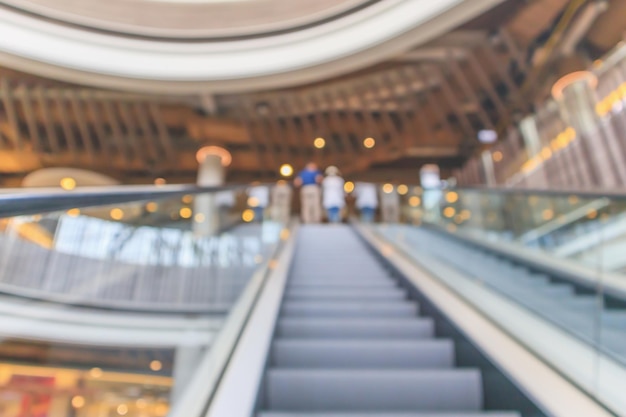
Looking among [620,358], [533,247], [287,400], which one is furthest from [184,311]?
[533,247]

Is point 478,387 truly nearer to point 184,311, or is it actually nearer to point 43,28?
point 184,311

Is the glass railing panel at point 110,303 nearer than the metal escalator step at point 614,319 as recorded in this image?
Answer: Yes

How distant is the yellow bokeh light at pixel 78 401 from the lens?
1360 millimetres

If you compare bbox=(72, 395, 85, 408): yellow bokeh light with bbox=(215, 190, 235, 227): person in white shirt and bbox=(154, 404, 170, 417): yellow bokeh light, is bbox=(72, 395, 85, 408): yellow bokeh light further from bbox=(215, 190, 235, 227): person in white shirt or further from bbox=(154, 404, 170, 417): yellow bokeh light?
bbox=(215, 190, 235, 227): person in white shirt

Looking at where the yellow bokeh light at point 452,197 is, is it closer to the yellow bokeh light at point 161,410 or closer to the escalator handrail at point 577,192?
the escalator handrail at point 577,192

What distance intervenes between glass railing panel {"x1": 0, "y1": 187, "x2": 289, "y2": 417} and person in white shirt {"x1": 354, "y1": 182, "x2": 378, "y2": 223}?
22.1ft

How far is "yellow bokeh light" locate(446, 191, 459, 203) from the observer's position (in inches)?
218

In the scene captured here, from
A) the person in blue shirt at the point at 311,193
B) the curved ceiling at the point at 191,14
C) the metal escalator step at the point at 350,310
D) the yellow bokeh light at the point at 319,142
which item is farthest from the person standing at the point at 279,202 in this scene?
the yellow bokeh light at the point at 319,142

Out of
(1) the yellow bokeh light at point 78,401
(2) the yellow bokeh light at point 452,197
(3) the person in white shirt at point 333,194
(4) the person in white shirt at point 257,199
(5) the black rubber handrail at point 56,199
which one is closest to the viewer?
(5) the black rubber handrail at point 56,199

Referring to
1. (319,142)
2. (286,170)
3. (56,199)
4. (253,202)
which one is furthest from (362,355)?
(286,170)

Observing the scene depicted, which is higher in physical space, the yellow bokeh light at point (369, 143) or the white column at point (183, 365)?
the yellow bokeh light at point (369, 143)

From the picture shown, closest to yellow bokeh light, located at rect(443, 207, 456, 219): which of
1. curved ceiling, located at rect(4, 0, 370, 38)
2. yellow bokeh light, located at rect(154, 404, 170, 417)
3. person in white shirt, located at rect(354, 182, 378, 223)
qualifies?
person in white shirt, located at rect(354, 182, 378, 223)

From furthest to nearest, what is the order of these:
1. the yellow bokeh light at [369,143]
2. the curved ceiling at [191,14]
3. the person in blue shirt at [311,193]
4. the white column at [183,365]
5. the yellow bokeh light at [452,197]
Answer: the yellow bokeh light at [369,143] → the person in blue shirt at [311,193] → the curved ceiling at [191,14] → the yellow bokeh light at [452,197] → the white column at [183,365]

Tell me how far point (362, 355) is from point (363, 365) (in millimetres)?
47
